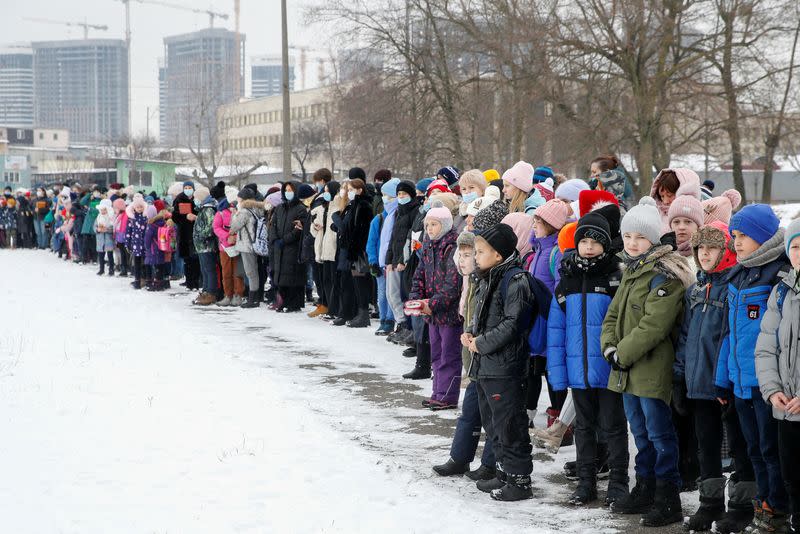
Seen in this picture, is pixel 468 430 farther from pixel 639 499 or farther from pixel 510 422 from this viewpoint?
pixel 639 499

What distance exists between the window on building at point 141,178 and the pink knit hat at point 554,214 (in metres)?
57.2

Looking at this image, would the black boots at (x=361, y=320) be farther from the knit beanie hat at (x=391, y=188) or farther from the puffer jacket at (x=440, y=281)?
the puffer jacket at (x=440, y=281)

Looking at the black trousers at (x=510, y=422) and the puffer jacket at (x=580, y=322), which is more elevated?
the puffer jacket at (x=580, y=322)

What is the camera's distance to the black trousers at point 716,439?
5605mm

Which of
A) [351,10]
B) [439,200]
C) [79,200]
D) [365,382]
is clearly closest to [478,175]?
[439,200]

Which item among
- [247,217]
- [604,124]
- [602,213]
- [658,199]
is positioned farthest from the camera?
[604,124]

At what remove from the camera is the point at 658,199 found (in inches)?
317

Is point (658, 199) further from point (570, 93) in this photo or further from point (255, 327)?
point (570, 93)

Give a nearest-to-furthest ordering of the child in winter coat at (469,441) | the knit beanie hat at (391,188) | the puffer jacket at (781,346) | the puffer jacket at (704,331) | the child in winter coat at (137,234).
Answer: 1. the puffer jacket at (781,346)
2. the puffer jacket at (704,331)
3. the child in winter coat at (469,441)
4. the knit beanie hat at (391,188)
5. the child in winter coat at (137,234)

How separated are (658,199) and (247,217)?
365 inches

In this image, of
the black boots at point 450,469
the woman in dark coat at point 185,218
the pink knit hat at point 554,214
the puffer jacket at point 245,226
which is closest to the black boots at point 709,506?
the black boots at point 450,469

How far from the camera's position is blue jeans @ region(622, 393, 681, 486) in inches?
224

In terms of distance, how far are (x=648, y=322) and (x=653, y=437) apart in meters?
0.69

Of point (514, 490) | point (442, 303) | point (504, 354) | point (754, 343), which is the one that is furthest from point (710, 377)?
point (442, 303)
